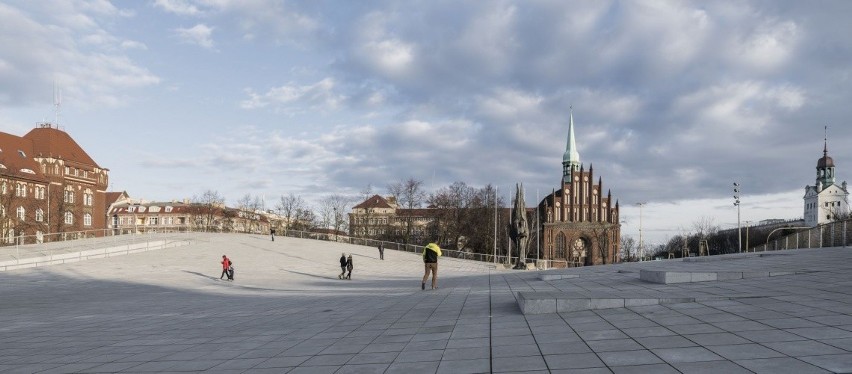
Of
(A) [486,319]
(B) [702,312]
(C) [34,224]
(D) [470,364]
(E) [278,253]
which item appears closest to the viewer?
(D) [470,364]

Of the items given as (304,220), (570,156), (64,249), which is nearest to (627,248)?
(570,156)

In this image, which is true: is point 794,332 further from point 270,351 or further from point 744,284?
point 270,351

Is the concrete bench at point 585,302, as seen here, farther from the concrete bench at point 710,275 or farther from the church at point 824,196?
the church at point 824,196

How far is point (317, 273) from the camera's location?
32.8 metres

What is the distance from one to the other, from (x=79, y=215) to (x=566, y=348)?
8975 centimetres

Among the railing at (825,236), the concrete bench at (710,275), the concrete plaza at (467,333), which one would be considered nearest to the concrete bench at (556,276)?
the concrete plaza at (467,333)

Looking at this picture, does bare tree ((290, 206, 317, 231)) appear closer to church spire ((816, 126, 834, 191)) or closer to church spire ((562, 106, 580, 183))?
church spire ((562, 106, 580, 183))

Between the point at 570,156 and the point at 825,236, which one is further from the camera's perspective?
the point at 570,156

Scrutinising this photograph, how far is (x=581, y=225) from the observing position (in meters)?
78.7

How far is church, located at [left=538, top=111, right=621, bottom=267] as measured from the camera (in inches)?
3039

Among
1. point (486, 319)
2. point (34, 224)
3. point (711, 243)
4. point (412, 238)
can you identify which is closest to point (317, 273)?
point (486, 319)

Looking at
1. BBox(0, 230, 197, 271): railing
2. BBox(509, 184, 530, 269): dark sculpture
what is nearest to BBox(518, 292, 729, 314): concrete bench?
BBox(509, 184, 530, 269): dark sculpture

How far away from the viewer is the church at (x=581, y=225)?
77.2 meters

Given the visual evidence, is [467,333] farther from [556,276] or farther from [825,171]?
[825,171]
